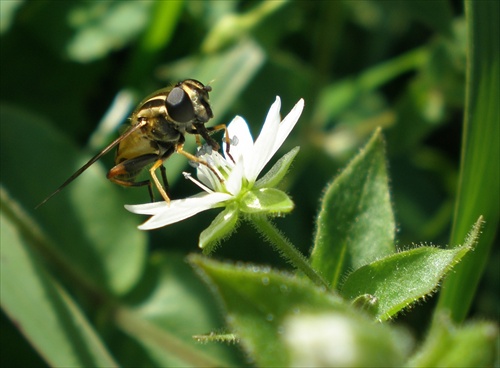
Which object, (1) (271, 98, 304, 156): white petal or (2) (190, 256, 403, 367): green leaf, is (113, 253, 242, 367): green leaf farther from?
(2) (190, 256, 403, 367): green leaf

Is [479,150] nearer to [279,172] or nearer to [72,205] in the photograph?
[279,172]

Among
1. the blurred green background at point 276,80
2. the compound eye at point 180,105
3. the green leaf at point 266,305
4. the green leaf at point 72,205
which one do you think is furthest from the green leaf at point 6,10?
the green leaf at point 266,305

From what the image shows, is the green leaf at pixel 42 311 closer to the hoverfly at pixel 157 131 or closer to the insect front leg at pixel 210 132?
the hoverfly at pixel 157 131

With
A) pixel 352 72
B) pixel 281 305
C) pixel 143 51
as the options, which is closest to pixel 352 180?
pixel 281 305

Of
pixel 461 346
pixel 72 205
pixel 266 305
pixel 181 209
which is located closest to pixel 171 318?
pixel 72 205

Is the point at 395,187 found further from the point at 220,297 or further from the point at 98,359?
the point at 220,297

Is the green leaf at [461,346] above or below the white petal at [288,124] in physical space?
below

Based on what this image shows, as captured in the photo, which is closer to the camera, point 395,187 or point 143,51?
point 143,51
